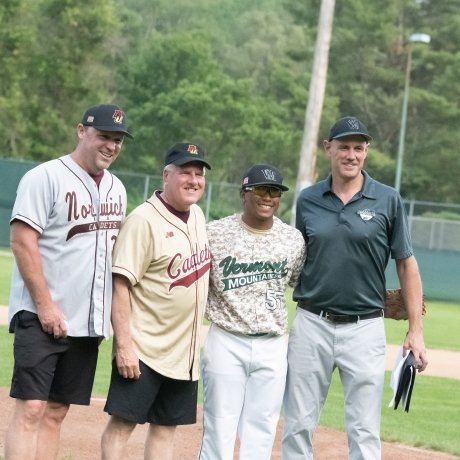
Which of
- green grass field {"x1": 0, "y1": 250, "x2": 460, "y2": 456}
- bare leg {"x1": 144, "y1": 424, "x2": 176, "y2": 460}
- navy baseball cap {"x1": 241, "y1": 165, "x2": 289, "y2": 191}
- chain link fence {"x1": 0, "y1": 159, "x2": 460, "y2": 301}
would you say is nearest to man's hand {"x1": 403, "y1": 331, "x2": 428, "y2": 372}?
navy baseball cap {"x1": 241, "y1": 165, "x2": 289, "y2": 191}

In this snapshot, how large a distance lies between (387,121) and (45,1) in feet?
56.2

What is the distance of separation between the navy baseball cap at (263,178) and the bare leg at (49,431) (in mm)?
1443

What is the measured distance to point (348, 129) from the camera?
19.3ft

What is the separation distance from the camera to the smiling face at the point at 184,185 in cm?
547

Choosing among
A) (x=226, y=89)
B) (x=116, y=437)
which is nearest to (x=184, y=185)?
(x=116, y=437)

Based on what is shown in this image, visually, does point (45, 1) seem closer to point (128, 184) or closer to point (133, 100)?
point (133, 100)

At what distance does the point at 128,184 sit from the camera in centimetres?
3422

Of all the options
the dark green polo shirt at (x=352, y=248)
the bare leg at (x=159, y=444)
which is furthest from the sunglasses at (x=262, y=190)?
the bare leg at (x=159, y=444)

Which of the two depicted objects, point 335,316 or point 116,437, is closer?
point 116,437

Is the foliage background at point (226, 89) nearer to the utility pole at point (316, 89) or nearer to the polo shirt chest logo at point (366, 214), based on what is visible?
the utility pole at point (316, 89)

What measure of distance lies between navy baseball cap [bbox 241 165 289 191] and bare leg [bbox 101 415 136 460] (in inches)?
51.8

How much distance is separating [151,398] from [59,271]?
0.76 m

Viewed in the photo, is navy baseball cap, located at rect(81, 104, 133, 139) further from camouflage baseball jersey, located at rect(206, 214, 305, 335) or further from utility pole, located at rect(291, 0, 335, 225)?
utility pole, located at rect(291, 0, 335, 225)

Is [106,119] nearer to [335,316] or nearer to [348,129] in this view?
[348,129]
